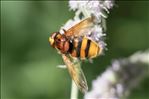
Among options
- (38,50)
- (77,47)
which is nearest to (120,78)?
(77,47)

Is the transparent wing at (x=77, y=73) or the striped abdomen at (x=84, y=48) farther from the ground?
the striped abdomen at (x=84, y=48)

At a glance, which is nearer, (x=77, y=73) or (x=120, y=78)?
(x=77, y=73)

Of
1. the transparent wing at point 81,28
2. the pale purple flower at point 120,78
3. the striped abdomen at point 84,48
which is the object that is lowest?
the pale purple flower at point 120,78

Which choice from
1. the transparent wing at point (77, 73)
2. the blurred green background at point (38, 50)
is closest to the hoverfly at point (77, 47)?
the transparent wing at point (77, 73)

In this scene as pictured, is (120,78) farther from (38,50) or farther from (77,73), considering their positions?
(38,50)

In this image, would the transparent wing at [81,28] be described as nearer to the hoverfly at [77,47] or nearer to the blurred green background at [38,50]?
the hoverfly at [77,47]

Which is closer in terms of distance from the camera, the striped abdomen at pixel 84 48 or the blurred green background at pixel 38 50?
the striped abdomen at pixel 84 48
